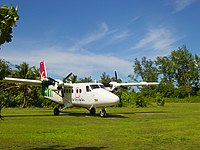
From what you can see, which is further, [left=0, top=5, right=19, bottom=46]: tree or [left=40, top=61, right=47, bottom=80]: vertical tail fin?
[left=40, top=61, right=47, bottom=80]: vertical tail fin

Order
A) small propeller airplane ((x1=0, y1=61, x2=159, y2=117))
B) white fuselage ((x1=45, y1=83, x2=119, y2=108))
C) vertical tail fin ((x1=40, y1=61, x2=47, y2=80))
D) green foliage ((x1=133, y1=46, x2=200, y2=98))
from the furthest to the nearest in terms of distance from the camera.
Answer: green foliage ((x1=133, y1=46, x2=200, y2=98)), vertical tail fin ((x1=40, y1=61, x2=47, y2=80)), small propeller airplane ((x1=0, y1=61, x2=159, y2=117)), white fuselage ((x1=45, y1=83, x2=119, y2=108))

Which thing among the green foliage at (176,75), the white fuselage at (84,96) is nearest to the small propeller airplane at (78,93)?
the white fuselage at (84,96)

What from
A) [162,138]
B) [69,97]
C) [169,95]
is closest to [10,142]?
[162,138]

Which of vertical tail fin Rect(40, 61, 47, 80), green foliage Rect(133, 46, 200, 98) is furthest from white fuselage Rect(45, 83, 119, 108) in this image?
green foliage Rect(133, 46, 200, 98)

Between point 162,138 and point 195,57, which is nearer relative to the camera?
point 162,138

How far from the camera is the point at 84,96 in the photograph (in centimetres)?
2289

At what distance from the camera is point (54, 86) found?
Result: 979 inches

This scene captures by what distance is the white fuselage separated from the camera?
809 inches

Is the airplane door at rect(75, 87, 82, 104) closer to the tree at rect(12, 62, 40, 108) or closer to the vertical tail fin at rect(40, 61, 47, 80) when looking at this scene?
the vertical tail fin at rect(40, 61, 47, 80)

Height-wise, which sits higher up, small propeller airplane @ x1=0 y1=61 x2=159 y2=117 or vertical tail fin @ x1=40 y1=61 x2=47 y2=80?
vertical tail fin @ x1=40 y1=61 x2=47 y2=80

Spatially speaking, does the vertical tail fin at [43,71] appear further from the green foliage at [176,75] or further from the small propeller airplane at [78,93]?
the green foliage at [176,75]

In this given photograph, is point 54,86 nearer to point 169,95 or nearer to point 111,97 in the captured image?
point 111,97

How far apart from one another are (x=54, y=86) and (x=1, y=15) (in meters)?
20.0

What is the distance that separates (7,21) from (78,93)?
19.0 meters
